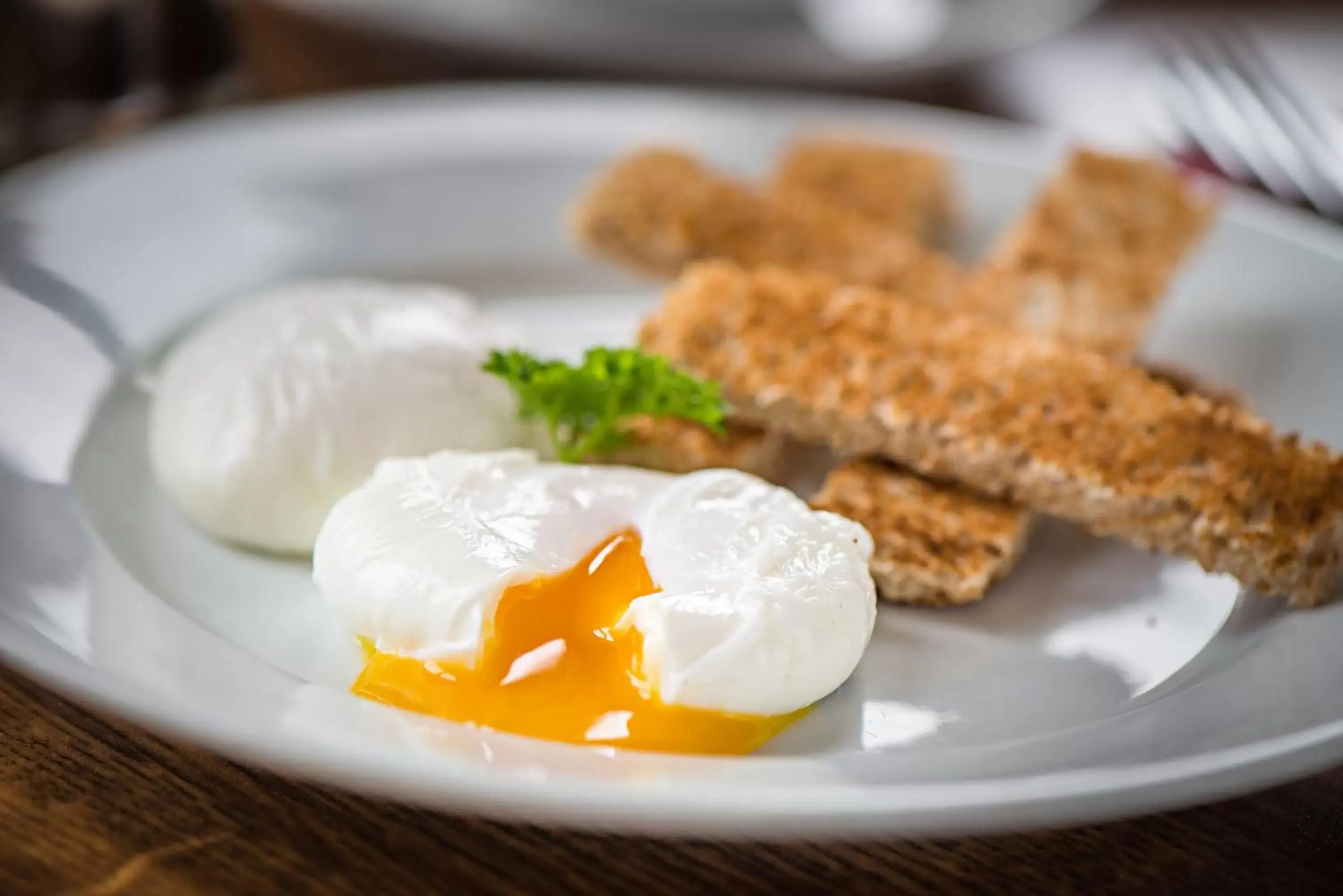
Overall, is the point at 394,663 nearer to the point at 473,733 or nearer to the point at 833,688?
the point at 473,733

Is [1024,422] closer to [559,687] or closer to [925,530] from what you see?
[925,530]

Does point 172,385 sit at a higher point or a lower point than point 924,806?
higher

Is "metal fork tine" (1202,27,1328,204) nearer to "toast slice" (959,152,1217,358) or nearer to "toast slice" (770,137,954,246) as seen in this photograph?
"toast slice" (959,152,1217,358)

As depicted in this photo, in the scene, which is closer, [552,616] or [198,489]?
[552,616]

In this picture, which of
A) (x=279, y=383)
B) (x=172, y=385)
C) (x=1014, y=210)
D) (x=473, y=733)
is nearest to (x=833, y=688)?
(x=473, y=733)

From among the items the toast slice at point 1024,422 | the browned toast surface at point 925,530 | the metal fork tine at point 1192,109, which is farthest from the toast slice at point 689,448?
the metal fork tine at point 1192,109

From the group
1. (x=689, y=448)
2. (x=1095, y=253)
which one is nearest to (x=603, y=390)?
(x=689, y=448)

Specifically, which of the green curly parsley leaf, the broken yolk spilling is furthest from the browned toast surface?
the broken yolk spilling

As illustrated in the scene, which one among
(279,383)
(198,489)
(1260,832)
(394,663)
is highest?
(279,383)
